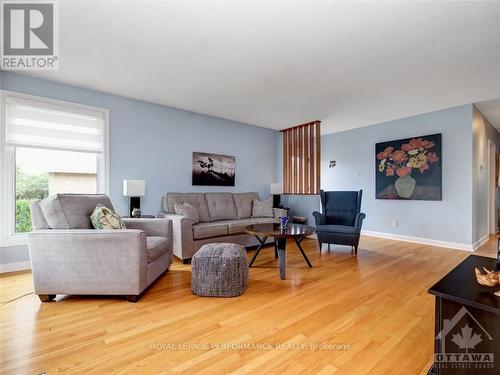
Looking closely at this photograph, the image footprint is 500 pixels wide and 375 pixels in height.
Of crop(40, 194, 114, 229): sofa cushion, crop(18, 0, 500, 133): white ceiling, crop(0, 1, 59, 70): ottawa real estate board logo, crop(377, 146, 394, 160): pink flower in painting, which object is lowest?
crop(40, 194, 114, 229): sofa cushion

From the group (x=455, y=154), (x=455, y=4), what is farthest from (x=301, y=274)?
(x=455, y=154)

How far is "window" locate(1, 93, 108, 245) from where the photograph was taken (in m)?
2.95

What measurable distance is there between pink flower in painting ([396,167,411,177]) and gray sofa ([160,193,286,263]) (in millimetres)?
2405

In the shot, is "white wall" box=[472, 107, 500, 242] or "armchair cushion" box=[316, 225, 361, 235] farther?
"white wall" box=[472, 107, 500, 242]

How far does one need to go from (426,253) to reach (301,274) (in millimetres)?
2336

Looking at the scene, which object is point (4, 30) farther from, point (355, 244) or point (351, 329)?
point (355, 244)

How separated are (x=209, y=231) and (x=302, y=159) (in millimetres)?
2729

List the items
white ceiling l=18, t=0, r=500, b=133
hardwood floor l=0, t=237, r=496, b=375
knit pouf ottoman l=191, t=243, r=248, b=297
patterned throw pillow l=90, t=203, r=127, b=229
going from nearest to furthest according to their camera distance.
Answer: hardwood floor l=0, t=237, r=496, b=375 → white ceiling l=18, t=0, r=500, b=133 → knit pouf ottoman l=191, t=243, r=248, b=297 → patterned throw pillow l=90, t=203, r=127, b=229

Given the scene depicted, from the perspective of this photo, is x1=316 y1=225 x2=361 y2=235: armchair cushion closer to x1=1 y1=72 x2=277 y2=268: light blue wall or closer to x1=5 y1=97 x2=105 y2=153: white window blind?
x1=1 y1=72 x2=277 y2=268: light blue wall

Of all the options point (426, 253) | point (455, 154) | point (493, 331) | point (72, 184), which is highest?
point (455, 154)

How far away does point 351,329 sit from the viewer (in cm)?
173

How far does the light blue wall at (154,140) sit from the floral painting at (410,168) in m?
2.72

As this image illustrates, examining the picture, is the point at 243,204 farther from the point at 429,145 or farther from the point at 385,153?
the point at 429,145

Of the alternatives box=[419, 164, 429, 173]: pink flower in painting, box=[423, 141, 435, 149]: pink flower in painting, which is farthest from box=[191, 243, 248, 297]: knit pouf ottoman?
box=[423, 141, 435, 149]: pink flower in painting
